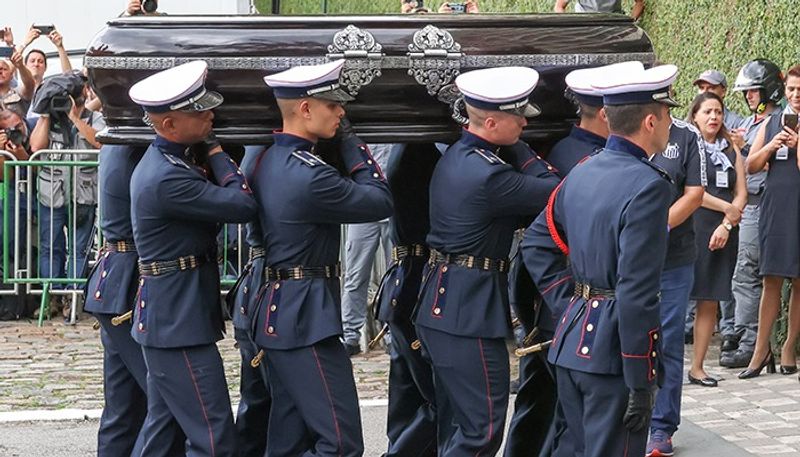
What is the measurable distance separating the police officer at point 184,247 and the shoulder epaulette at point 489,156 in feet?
3.08

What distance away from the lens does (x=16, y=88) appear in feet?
42.1

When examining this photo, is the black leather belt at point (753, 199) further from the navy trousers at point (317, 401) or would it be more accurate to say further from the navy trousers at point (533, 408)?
the navy trousers at point (317, 401)

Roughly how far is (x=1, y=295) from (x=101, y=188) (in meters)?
5.54

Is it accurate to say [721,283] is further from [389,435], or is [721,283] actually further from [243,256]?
[243,256]

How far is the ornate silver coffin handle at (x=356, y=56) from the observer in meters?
6.23

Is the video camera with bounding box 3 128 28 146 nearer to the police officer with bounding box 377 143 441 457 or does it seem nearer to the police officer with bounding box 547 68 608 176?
the police officer with bounding box 377 143 441 457

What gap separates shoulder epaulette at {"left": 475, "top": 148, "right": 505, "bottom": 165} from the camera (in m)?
6.09

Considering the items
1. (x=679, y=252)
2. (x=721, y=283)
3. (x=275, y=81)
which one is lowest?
(x=721, y=283)

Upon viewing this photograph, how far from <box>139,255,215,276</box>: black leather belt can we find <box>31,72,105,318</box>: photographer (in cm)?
565

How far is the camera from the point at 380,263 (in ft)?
35.2

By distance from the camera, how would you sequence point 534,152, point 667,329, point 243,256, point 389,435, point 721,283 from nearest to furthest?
point 534,152 < point 389,435 < point 667,329 < point 721,283 < point 243,256

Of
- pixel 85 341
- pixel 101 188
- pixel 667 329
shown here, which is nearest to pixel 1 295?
pixel 85 341

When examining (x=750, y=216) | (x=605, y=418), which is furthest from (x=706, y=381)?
(x=605, y=418)

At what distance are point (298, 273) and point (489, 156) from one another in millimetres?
904
